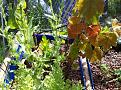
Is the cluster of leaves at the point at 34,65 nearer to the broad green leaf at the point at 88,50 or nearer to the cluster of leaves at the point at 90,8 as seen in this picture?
the broad green leaf at the point at 88,50

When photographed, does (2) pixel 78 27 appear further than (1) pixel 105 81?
No

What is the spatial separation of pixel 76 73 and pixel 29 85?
803 millimetres

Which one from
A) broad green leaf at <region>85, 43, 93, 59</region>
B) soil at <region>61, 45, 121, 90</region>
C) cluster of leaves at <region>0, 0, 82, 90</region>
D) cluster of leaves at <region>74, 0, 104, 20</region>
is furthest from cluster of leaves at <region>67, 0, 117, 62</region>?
soil at <region>61, 45, 121, 90</region>

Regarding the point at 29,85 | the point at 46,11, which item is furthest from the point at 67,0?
the point at 29,85

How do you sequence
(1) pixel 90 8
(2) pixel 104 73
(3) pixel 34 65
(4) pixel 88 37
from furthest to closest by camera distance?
(2) pixel 104 73 < (3) pixel 34 65 < (4) pixel 88 37 < (1) pixel 90 8

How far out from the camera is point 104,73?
2371 mm

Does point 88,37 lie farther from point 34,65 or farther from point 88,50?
point 34,65

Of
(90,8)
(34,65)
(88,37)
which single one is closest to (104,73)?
(34,65)

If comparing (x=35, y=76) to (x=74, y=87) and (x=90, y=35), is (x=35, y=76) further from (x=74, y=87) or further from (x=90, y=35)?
(x=90, y=35)

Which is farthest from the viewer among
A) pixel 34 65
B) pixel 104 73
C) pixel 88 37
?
pixel 104 73

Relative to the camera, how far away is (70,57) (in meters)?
1.63

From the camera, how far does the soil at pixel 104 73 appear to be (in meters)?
2.23

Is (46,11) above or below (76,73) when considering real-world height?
above

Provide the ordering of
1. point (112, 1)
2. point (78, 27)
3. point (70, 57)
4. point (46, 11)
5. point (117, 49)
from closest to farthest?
point (78, 27)
point (70, 57)
point (117, 49)
point (46, 11)
point (112, 1)
